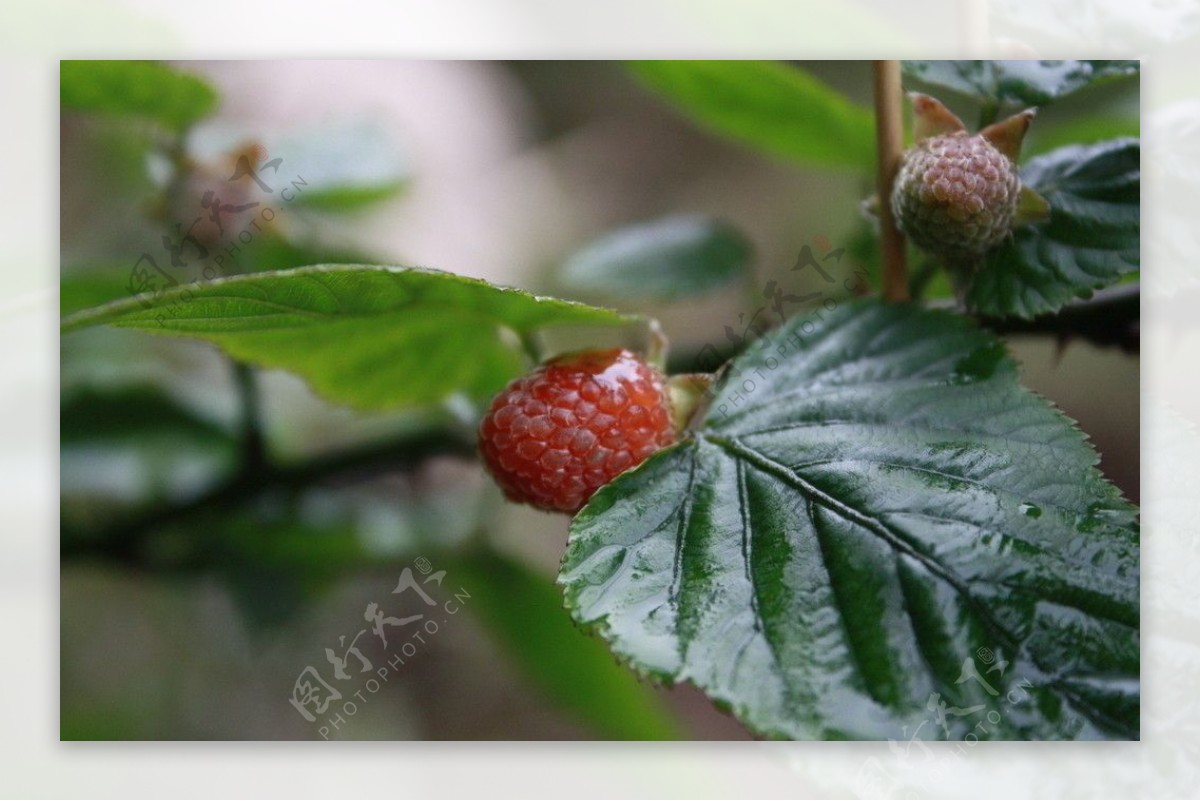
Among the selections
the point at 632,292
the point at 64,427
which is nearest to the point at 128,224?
the point at 64,427

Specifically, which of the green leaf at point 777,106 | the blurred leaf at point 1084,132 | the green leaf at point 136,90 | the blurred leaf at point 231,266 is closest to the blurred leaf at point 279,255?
the blurred leaf at point 231,266

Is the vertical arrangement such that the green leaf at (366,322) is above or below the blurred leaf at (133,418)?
above

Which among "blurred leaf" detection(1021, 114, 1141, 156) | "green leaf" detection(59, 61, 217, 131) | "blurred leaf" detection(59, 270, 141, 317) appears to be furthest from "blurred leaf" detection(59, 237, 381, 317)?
"blurred leaf" detection(1021, 114, 1141, 156)

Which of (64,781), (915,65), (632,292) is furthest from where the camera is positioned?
(632,292)

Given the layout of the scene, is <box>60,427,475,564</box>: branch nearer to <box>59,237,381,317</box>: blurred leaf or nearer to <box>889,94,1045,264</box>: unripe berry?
<box>59,237,381,317</box>: blurred leaf

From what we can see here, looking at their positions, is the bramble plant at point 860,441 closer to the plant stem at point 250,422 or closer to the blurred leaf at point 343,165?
the plant stem at point 250,422

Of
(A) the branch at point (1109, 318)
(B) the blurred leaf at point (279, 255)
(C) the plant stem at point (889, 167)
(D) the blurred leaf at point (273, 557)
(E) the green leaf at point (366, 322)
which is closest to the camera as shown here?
(E) the green leaf at point (366, 322)

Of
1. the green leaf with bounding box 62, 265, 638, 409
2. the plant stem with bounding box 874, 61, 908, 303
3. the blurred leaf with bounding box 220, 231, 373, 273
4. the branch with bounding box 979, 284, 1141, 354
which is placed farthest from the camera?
the blurred leaf with bounding box 220, 231, 373, 273

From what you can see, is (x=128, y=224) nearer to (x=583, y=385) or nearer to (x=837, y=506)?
(x=583, y=385)
